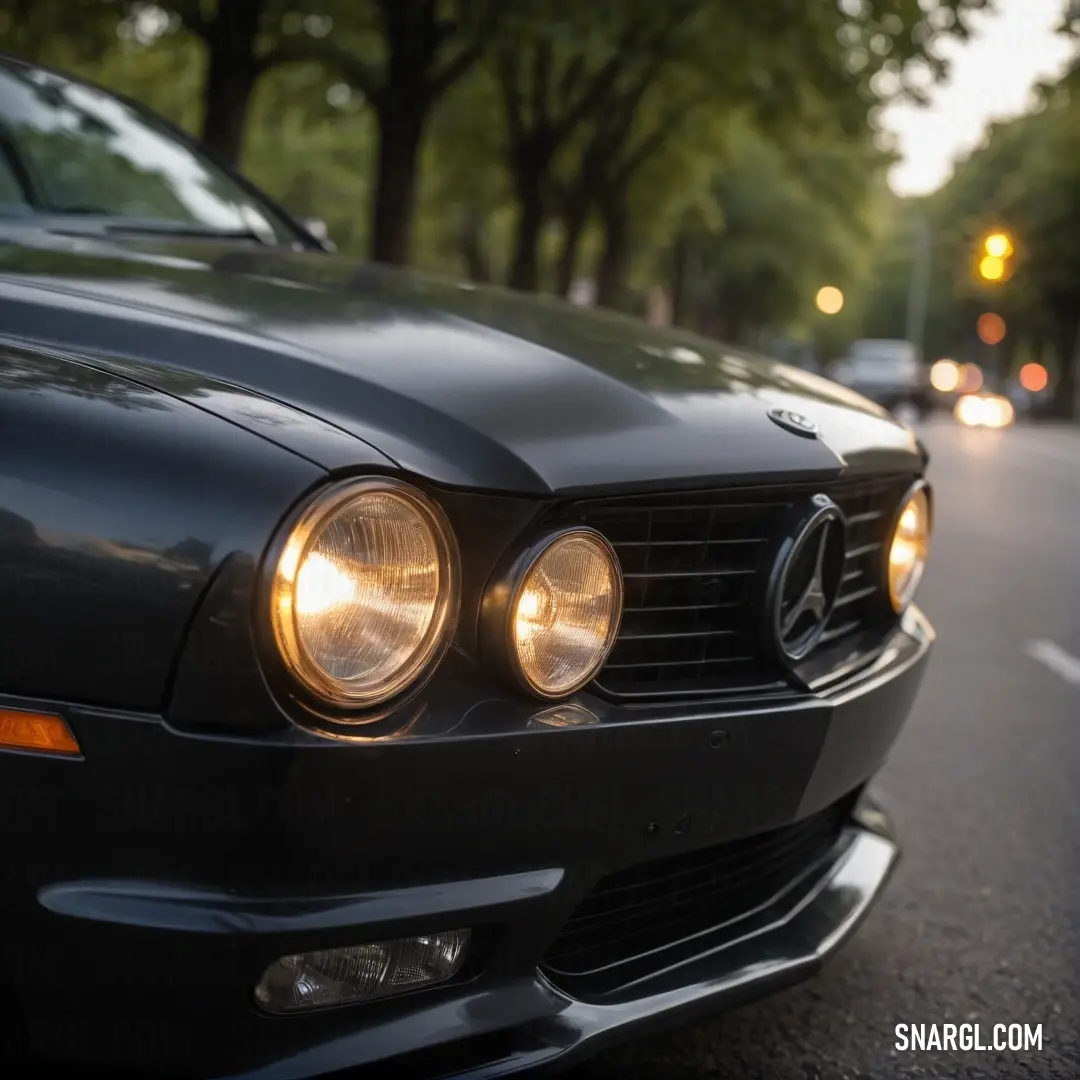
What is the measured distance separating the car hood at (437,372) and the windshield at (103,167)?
0.42 meters

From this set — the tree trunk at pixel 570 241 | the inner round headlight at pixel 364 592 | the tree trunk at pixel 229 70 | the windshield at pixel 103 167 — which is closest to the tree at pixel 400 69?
the tree trunk at pixel 229 70

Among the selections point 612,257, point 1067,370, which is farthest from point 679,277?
point 612,257

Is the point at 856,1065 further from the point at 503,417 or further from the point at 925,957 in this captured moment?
the point at 503,417

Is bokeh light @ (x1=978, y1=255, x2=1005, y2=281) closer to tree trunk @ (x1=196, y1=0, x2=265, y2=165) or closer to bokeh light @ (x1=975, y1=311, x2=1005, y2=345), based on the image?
tree trunk @ (x1=196, y1=0, x2=265, y2=165)

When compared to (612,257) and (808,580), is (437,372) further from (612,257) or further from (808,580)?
(612,257)

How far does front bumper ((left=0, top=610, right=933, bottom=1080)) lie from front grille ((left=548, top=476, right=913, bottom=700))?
9 centimetres

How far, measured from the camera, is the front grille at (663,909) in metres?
1.94

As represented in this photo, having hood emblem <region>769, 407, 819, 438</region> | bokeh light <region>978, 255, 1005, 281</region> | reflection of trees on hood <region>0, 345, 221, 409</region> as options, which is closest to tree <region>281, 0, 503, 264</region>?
hood emblem <region>769, 407, 819, 438</region>

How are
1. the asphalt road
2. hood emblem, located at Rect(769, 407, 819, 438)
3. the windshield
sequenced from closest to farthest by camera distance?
hood emblem, located at Rect(769, 407, 819, 438), the asphalt road, the windshield

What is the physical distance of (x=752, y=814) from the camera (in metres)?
2.01

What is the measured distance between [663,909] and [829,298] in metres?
43.3

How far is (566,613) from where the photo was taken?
1.81 m

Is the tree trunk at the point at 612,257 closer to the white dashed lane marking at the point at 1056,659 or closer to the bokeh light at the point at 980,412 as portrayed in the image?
the bokeh light at the point at 980,412

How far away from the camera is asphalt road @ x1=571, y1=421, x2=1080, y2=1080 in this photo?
2.43 metres
